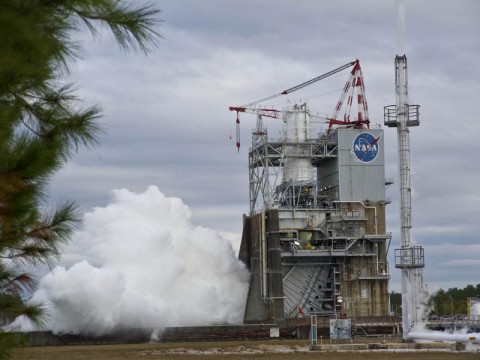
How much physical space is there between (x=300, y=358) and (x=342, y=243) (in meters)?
38.1

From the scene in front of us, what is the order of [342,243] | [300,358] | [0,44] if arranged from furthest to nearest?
[342,243] < [300,358] < [0,44]

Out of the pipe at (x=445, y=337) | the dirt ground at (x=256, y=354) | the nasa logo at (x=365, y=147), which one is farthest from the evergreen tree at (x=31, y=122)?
the nasa logo at (x=365, y=147)

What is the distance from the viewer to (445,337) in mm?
60344

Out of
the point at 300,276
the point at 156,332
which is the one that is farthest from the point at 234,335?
the point at 300,276

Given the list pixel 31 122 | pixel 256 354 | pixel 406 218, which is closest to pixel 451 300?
pixel 406 218

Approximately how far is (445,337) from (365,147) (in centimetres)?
3068

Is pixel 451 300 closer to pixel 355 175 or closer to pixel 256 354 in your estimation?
pixel 355 175

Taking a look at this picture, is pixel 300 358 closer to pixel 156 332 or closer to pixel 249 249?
pixel 156 332

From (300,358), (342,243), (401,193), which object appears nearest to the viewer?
(300,358)

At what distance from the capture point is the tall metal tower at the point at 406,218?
6669 cm

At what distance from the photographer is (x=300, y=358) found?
161 feet

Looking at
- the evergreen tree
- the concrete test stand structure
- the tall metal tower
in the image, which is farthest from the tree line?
the evergreen tree

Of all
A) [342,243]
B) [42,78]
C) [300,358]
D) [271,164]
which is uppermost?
[271,164]

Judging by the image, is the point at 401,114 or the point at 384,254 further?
the point at 384,254
